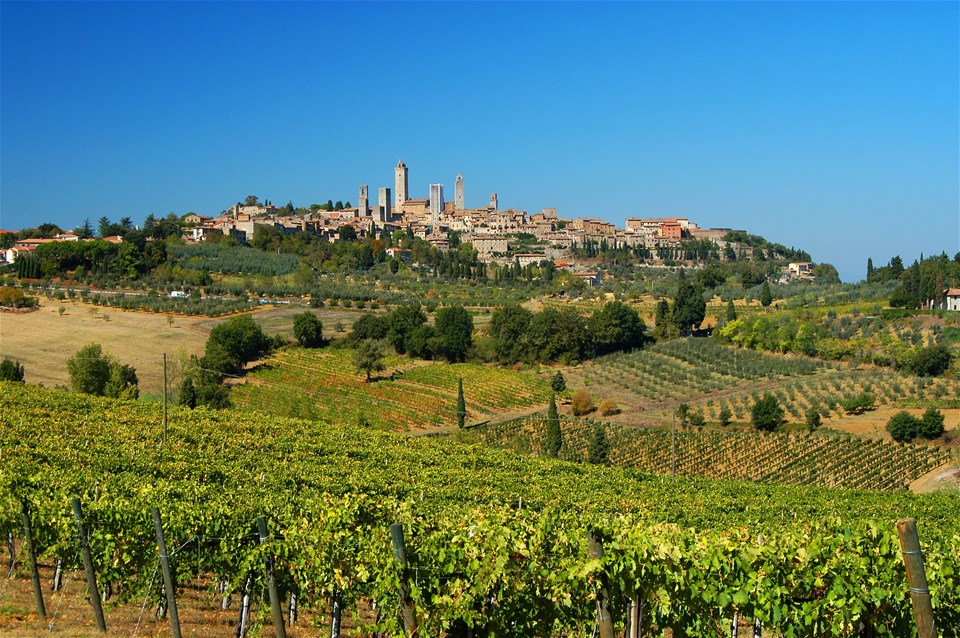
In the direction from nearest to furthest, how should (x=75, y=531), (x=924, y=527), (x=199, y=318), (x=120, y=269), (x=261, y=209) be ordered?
Answer: (x=75, y=531), (x=924, y=527), (x=199, y=318), (x=120, y=269), (x=261, y=209)

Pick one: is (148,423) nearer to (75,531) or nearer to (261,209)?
(75,531)

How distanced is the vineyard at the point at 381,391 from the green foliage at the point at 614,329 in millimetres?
6648

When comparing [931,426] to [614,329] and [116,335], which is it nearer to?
[614,329]

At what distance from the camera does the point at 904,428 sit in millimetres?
30812

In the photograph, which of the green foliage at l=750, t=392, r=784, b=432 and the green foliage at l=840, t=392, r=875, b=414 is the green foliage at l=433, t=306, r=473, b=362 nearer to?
the green foliage at l=750, t=392, r=784, b=432

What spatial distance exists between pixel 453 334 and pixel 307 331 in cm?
767

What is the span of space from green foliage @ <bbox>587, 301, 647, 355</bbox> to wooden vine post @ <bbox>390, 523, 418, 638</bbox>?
4362cm

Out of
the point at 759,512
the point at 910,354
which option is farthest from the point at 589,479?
the point at 910,354

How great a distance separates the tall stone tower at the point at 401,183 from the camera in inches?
6196

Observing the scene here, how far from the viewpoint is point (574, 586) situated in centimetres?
564

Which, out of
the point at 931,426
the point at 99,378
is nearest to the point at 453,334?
the point at 99,378

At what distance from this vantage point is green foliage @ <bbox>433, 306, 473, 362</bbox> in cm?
4662

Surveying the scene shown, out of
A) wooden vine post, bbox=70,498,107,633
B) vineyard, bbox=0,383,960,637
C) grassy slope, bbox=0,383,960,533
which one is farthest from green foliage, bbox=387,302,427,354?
wooden vine post, bbox=70,498,107,633

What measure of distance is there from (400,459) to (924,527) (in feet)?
29.2
